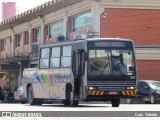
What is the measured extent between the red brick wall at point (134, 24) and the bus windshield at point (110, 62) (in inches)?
665

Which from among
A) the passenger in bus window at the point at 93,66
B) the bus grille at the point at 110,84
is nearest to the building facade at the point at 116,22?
the passenger in bus window at the point at 93,66

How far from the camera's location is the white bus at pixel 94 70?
1062 inches

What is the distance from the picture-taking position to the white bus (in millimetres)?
26969

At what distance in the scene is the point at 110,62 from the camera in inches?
1072

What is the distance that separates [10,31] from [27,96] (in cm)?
3373

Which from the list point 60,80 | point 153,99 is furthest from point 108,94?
point 153,99

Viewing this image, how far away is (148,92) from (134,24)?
9929 mm

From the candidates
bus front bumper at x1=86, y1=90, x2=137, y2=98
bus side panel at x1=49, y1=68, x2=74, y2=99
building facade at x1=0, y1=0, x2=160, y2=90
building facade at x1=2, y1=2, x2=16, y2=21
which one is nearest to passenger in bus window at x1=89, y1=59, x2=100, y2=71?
bus front bumper at x1=86, y1=90, x2=137, y2=98

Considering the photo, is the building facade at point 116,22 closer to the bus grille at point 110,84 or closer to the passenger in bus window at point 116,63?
the passenger in bus window at point 116,63

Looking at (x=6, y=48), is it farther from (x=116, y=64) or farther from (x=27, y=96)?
(x=116, y=64)

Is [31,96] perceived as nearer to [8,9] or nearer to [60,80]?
[60,80]

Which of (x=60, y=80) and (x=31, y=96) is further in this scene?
(x=31, y=96)

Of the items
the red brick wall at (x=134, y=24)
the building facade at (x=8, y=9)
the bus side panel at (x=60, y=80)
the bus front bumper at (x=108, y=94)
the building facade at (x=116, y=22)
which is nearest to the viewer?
the bus front bumper at (x=108, y=94)

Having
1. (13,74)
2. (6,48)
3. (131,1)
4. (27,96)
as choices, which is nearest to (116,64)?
(27,96)
